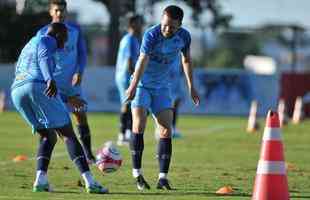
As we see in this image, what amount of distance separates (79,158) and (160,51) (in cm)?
166

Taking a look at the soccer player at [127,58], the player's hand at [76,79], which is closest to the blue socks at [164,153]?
the player's hand at [76,79]

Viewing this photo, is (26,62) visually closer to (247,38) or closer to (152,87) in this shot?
(152,87)

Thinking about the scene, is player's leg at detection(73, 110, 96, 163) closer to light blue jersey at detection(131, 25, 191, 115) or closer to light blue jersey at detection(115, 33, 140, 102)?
light blue jersey at detection(131, 25, 191, 115)

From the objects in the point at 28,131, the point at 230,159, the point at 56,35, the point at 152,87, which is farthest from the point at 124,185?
the point at 28,131

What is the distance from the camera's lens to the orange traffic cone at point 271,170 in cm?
975

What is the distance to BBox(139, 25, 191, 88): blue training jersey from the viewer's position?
1189 centimetres

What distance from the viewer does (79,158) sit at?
11188 millimetres

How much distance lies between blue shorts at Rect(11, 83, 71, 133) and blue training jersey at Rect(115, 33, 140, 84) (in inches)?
274

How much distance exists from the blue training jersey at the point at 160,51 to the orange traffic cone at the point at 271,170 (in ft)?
7.25

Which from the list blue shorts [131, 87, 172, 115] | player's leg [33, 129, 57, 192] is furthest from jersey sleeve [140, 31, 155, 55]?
player's leg [33, 129, 57, 192]

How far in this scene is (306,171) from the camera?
14477 mm

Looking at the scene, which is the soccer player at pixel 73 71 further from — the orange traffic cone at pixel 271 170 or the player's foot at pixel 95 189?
the orange traffic cone at pixel 271 170

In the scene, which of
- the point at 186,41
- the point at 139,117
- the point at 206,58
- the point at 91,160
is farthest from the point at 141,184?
the point at 206,58

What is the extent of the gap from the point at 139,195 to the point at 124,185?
1.22m
